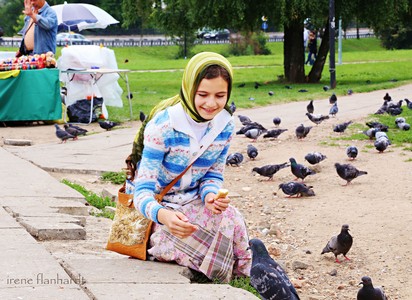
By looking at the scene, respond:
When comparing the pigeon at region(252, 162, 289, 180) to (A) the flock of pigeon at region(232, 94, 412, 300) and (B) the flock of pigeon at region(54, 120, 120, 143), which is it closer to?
(A) the flock of pigeon at region(232, 94, 412, 300)

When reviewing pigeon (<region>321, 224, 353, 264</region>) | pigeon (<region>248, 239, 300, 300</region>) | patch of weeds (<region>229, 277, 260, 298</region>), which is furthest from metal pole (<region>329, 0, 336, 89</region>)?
pigeon (<region>248, 239, 300, 300</region>)

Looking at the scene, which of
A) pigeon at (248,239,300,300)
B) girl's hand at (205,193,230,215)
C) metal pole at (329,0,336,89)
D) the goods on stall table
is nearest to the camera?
pigeon at (248,239,300,300)

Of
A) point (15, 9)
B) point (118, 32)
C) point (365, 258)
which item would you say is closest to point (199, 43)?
point (118, 32)

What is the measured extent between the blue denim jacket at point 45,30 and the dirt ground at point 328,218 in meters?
3.93

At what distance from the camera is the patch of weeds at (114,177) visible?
10.6 m

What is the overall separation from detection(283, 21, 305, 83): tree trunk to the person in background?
21446 mm

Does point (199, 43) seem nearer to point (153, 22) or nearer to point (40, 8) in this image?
point (153, 22)

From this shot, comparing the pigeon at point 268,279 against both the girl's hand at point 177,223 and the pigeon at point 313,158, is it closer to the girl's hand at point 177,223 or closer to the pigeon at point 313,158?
the girl's hand at point 177,223

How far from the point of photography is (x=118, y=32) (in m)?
81.2

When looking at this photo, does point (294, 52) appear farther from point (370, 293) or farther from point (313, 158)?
point (370, 293)

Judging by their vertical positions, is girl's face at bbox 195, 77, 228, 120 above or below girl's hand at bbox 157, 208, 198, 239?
above

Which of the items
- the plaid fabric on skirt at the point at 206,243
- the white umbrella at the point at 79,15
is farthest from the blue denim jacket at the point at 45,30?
the white umbrella at the point at 79,15

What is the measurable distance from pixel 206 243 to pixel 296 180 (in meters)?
5.42

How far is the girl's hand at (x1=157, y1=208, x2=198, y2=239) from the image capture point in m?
5.40
